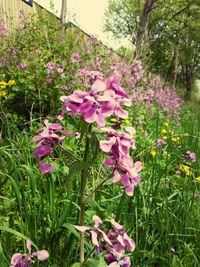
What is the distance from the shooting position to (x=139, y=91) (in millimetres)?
5230

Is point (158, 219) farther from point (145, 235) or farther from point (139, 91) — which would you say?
point (139, 91)

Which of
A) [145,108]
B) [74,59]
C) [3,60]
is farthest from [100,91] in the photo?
[145,108]

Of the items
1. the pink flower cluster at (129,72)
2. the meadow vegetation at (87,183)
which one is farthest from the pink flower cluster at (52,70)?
the pink flower cluster at (129,72)

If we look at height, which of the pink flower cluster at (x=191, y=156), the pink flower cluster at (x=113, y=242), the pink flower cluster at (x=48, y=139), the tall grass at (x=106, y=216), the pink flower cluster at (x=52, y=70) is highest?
the pink flower cluster at (x=52, y=70)

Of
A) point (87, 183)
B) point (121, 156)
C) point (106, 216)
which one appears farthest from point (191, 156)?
point (121, 156)

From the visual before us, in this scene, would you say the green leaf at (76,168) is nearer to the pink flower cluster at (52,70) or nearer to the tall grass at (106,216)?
the tall grass at (106,216)

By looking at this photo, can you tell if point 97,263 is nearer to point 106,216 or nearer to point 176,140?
point 106,216

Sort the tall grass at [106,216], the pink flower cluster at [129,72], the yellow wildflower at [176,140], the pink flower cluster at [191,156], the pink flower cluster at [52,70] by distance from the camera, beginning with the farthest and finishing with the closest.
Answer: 1. the pink flower cluster at [129,72]
2. the pink flower cluster at [52,70]
3. the yellow wildflower at [176,140]
4. the pink flower cluster at [191,156]
5. the tall grass at [106,216]

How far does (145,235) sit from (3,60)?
3.68 metres

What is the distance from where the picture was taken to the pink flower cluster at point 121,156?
1.14 meters

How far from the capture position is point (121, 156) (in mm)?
1176

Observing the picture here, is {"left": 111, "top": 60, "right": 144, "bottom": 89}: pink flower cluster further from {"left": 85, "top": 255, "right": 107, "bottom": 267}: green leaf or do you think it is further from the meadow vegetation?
{"left": 85, "top": 255, "right": 107, "bottom": 267}: green leaf

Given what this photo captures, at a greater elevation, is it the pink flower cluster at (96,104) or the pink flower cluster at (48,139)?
the pink flower cluster at (96,104)

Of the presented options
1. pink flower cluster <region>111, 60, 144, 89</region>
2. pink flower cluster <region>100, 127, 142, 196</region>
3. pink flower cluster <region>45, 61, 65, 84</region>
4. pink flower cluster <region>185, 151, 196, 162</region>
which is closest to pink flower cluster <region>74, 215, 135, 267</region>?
pink flower cluster <region>100, 127, 142, 196</region>
